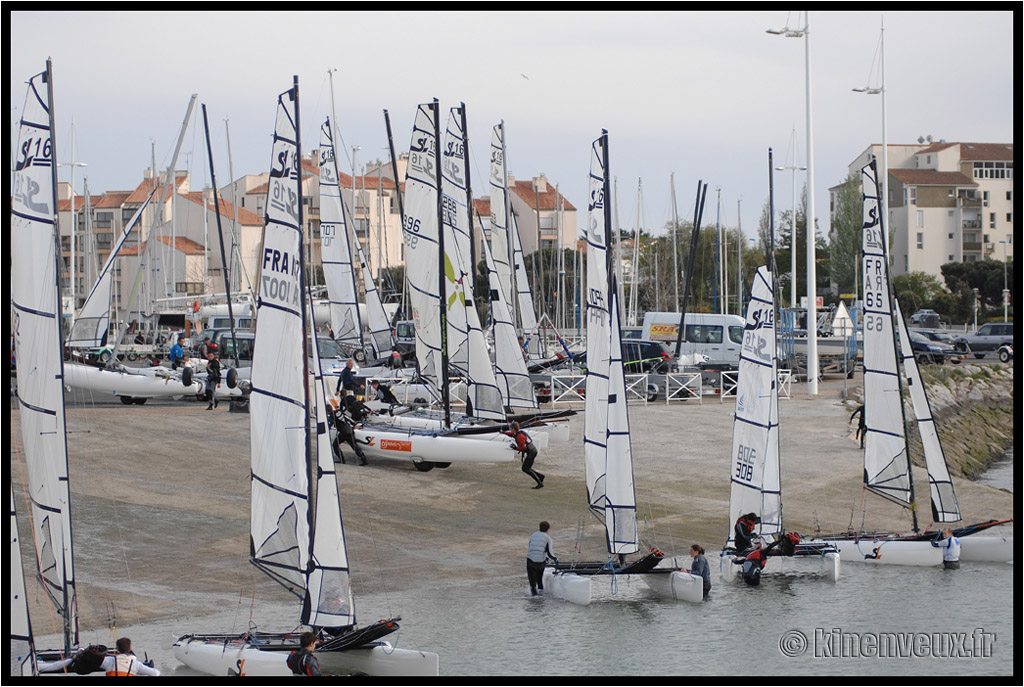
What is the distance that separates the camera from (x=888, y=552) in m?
19.1

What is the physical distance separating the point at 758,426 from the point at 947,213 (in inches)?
2975

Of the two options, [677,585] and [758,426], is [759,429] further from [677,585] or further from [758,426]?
[677,585]

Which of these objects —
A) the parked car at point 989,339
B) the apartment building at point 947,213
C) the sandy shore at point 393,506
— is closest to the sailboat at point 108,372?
the sandy shore at point 393,506

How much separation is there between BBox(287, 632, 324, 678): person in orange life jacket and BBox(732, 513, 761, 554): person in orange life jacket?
7.82m

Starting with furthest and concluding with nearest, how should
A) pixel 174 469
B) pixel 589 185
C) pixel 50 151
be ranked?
pixel 174 469, pixel 589 185, pixel 50 151

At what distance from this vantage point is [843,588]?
17.7 meters

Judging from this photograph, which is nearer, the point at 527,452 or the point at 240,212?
the point at 527,452

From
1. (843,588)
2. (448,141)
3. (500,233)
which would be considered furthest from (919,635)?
(500,233)

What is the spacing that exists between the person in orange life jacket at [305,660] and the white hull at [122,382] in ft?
72.7

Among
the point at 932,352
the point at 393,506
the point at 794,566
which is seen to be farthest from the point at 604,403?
the point at 932,352

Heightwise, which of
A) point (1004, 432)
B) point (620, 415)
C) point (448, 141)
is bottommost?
point (1004, 432)

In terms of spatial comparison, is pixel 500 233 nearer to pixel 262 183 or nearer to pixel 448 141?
pixel 448 141

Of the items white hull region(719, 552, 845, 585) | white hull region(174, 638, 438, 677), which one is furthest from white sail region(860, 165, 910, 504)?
white hull region(174, 638, 438, 677)

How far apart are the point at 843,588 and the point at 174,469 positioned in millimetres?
13187
